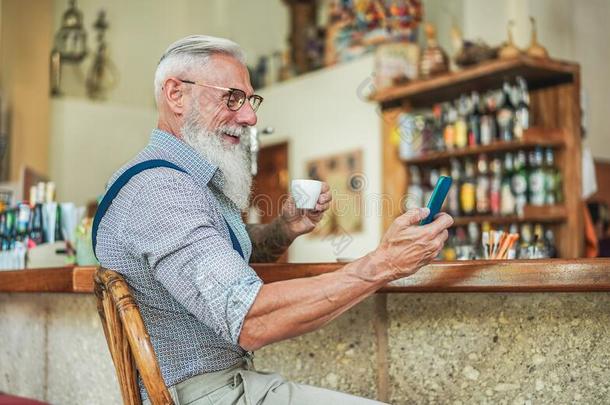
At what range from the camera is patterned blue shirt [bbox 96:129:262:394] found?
4.57 feet

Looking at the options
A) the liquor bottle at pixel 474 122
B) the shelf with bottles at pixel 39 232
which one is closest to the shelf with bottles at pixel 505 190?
the liquor bottle at pixel 474 122

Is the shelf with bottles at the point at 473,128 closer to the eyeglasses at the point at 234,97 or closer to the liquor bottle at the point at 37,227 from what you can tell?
the liquor bottle at the point at 37,227

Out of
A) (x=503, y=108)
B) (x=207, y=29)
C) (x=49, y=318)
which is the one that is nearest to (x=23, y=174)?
(x=49, y=318)

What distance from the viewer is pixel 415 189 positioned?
19.0ft

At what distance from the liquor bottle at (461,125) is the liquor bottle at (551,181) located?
1.87 ft

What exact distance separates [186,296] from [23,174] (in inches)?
90.6

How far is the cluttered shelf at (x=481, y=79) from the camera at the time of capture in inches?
190

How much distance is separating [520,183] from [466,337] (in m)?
3.30

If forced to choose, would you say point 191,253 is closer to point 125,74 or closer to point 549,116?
point 549,116

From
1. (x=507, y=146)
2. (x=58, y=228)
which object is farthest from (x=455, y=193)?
(x=58, y=228)

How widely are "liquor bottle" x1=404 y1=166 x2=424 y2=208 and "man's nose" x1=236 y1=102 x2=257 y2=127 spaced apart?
3852 mm

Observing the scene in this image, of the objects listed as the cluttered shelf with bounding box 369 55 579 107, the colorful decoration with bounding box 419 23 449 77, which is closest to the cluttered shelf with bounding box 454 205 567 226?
the cluttered shelf with bounding box 369 55 579 107

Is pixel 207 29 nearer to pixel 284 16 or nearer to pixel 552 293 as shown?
pixel 284 16

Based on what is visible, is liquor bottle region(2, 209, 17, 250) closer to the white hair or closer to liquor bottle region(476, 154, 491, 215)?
the white hair
